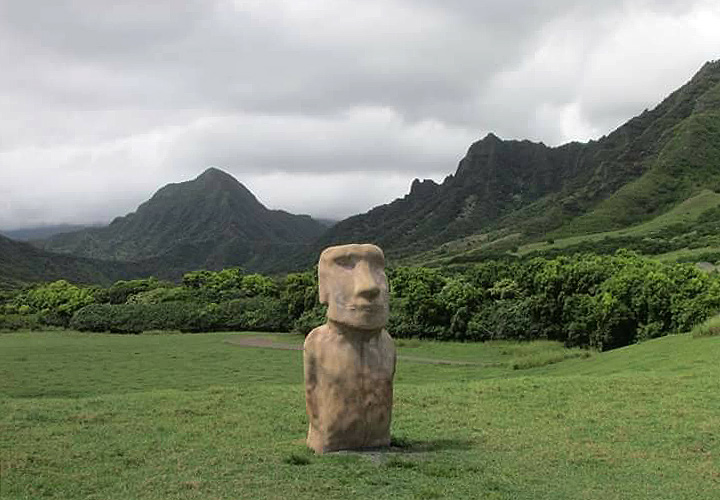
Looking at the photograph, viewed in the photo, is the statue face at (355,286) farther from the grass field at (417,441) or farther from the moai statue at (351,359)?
the grass field at (417,441)

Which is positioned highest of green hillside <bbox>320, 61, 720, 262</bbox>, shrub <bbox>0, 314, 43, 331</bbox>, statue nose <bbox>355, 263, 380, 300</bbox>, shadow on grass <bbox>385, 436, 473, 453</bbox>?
green hillside <bbox>320, 61, 720, 262</bbox>

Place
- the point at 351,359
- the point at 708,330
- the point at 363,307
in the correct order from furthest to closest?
the point at 708,330 < the point at 351,359 < the point at 363,307

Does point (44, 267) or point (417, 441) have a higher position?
point (44, 267)

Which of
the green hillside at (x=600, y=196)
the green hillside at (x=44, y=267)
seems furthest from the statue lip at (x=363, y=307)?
the green hillside at (x=44, y=267)

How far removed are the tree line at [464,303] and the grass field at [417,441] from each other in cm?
838

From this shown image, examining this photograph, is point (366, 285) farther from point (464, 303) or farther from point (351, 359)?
point (464, 303)

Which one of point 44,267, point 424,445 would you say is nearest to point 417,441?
point 424,445

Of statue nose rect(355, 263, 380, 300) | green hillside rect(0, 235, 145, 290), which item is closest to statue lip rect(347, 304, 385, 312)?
statue nose rect(355, 263, 380, 300)

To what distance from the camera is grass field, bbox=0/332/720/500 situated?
992 centimetres

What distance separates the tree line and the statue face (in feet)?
78.6

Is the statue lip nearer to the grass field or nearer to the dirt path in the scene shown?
the grass field

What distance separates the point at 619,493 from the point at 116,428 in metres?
9.66

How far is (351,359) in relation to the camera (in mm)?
12031

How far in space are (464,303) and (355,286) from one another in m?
33.4
